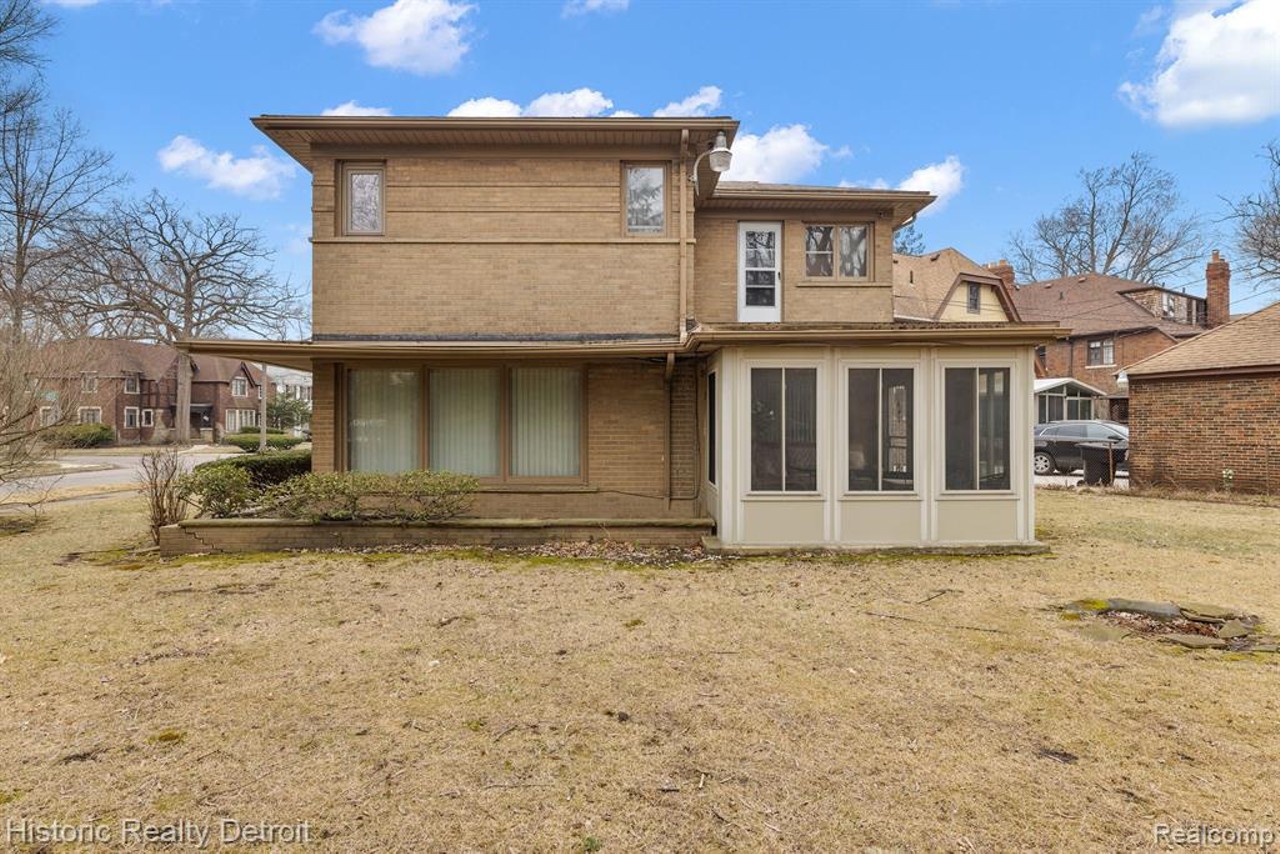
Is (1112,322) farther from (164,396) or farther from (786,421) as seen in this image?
(164,396)

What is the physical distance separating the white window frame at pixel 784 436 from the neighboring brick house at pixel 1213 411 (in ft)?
38.8

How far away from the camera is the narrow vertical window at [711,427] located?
902cm

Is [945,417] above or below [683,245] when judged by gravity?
below

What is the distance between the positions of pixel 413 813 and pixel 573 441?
7.29m

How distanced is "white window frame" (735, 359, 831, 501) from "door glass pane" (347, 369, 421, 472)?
4989mm

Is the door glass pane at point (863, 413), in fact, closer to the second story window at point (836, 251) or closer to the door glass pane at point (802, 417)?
the door glass pane at point (802, 417)

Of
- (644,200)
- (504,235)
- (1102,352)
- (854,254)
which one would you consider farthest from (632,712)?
(1102,352)

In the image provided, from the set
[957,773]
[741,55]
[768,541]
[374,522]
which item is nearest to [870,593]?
[768,541]

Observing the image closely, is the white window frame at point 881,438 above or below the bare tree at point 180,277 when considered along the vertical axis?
below

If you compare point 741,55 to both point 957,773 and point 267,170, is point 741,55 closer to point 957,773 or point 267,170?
point 957,773

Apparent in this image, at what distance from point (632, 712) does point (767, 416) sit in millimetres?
4968

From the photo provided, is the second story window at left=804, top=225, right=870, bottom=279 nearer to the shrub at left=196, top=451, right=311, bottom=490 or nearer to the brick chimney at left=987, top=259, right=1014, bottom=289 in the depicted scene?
the shrub at left=196, top=451, right=311, bottom=490

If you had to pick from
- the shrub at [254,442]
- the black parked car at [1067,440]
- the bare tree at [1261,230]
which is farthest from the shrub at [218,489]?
the shrub at [254,442]

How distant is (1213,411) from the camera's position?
1438 cm
